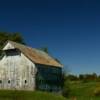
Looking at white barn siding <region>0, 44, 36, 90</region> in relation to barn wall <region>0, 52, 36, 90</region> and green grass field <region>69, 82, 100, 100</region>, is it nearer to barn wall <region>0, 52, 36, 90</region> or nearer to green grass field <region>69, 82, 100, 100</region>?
barn wall <region>0, 52, 36, 90</region>

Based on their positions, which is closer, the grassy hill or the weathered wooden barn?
the grassy hill

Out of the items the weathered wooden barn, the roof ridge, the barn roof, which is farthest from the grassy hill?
the roof ridge

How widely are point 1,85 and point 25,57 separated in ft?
22.9

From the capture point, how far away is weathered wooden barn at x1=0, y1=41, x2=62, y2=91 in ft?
170

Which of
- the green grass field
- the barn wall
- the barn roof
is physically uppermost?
the barn roof

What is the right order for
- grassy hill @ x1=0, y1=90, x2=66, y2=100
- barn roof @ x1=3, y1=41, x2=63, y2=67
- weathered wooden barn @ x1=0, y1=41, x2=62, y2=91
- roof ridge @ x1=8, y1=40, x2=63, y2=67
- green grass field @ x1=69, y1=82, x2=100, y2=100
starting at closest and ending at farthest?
1. grassy hill @ x1=0, y1=90, x2=66, y2=100
2. weathered wooden barn @ x1=0, y1=41, x2=62, y2=91
3. barn roof @ x1=3, y1=41, x2=63, y2=67
4. roof ridge @ x1=8, y1=40, x2=63, y2=67
5. green grass field @ x1=69, y1=82, x2=100, y2=100

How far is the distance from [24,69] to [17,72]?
151 centimetres

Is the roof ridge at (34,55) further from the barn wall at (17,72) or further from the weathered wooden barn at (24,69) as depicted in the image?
the barn wall at (17,72)

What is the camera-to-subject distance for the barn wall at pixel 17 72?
2039 inches

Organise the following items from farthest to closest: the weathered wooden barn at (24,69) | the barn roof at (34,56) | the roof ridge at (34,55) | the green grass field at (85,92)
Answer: the green grass field at (85,92) < the roof ridge at (34,55) < the barn roof at (34,56) < the weathered wooden barn at (24,69)

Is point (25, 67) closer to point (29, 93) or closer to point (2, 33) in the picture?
point (29, 93)

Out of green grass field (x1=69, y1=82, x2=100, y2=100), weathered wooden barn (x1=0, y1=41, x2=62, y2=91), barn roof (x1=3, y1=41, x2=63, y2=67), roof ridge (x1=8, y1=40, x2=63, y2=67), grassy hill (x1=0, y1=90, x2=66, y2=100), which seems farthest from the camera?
green grass field (x1=69, y1=82, x2=100, y2=100)

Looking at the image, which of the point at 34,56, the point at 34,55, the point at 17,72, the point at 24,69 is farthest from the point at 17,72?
the point at 34,55

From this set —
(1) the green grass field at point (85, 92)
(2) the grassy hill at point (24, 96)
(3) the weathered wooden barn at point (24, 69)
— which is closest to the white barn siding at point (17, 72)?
(3) the weathered wooden barn at point (24, 69)
